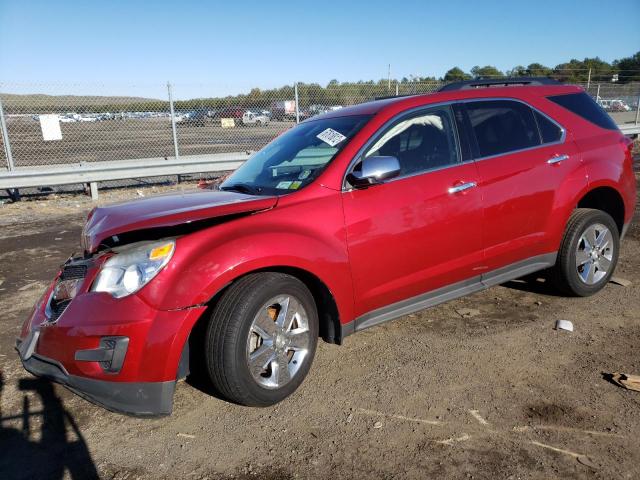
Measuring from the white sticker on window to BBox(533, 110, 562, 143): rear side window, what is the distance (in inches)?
69.2

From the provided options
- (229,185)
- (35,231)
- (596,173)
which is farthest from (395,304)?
(35,231)

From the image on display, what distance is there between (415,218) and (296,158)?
3.22 ft

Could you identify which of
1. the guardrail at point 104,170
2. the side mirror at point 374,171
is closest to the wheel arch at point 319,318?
the side mirror at point 374,171

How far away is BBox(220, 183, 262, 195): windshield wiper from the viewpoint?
3424 mm

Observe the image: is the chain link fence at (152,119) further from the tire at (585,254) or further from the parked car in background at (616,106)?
the parked car in background at (616,106)

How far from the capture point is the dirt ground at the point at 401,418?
2.41 meters

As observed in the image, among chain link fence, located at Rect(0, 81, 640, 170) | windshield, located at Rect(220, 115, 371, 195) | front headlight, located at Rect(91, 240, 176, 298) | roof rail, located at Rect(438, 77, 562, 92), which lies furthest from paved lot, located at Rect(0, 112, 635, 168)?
front headlight, located at Rect(91, 240, 176, 298)

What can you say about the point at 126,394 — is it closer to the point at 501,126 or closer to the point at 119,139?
the point at 501,126

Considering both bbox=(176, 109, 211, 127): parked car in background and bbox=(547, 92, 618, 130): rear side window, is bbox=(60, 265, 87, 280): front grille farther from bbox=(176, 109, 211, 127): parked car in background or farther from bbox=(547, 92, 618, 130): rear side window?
bbox=(176, 109, 211, 127): parked car in background

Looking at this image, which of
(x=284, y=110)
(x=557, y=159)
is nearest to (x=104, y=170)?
(x=284, y=110)

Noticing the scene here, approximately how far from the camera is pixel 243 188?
3.58 metres

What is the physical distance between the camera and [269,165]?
3.79 m

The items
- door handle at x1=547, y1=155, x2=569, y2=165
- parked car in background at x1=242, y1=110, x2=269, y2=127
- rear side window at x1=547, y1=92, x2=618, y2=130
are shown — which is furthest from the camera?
parked car in background at x1=242, y1=110, x2=269, y2=127

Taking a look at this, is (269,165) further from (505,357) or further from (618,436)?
(618,436)
